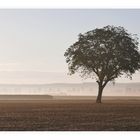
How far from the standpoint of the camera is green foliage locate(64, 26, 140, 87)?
1327 cm

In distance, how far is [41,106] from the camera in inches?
527

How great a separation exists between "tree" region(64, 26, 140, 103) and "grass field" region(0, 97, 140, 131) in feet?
0.94

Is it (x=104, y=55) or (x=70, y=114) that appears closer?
(x=70, y=114)

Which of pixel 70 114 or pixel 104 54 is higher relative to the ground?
pixel 104 54

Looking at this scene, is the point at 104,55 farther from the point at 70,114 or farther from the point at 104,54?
the point at 70,114

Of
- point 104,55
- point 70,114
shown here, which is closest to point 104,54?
point 104,55

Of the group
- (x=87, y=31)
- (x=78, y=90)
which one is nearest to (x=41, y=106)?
(x=78, y=90)

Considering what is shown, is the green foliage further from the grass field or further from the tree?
the grass field

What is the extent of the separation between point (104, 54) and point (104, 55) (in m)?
0.02

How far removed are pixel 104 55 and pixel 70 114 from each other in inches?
48.0

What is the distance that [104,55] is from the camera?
13.6 meters
